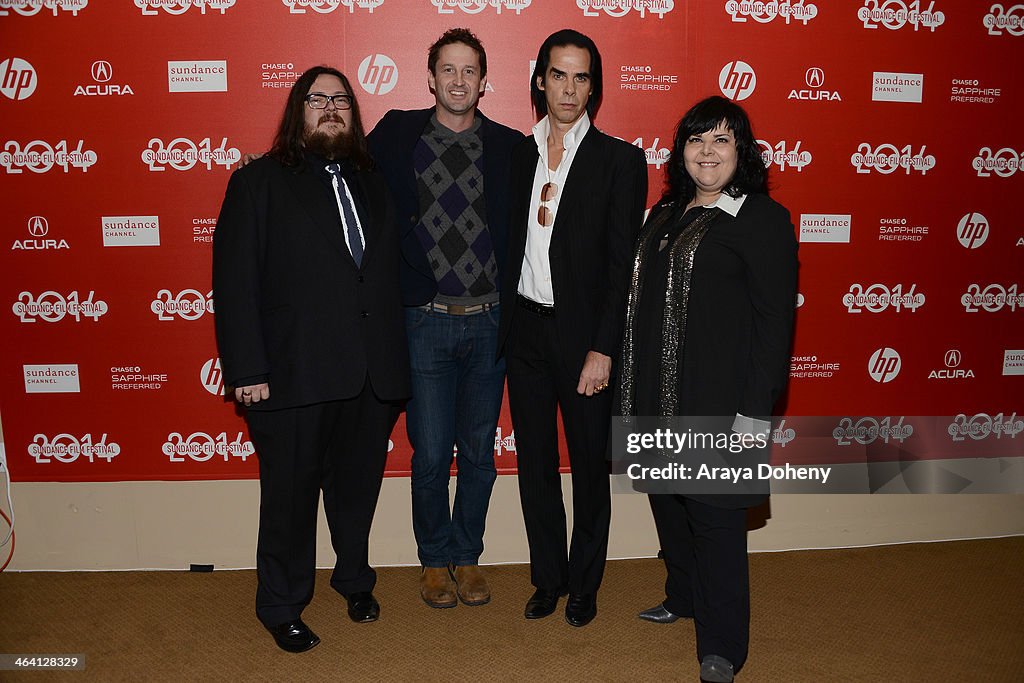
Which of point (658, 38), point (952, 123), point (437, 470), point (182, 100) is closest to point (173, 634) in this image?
point (437, 470)

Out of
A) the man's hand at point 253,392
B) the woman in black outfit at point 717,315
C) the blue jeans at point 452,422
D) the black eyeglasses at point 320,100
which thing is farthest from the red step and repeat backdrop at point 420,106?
the woman in black outfit at point 717,315

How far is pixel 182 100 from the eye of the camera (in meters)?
3.09

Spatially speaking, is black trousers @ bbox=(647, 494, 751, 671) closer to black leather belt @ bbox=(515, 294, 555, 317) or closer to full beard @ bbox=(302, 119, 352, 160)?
black leather belt @ bbox=(515, 294, 555, 317)

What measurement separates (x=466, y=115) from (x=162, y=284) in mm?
1481

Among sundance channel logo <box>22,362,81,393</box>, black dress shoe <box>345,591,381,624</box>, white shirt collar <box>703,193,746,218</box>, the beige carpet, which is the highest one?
white shirt collar <box>703,193,746,218</box>

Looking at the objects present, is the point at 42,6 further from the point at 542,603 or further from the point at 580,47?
the point at 542,603

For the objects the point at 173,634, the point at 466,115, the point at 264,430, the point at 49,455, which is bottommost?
the point at 173,634

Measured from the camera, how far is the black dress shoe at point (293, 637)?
2.68 m

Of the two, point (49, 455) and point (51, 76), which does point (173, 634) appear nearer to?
point (49, 455)

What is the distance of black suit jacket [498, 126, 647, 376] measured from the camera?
2.56 m

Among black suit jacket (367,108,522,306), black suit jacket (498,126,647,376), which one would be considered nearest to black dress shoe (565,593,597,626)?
black suit jacket (498,126,647,376)

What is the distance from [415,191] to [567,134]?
56 cm

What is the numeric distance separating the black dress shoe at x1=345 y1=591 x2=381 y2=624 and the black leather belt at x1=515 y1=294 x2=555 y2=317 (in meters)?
1.25

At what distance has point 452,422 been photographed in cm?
292
